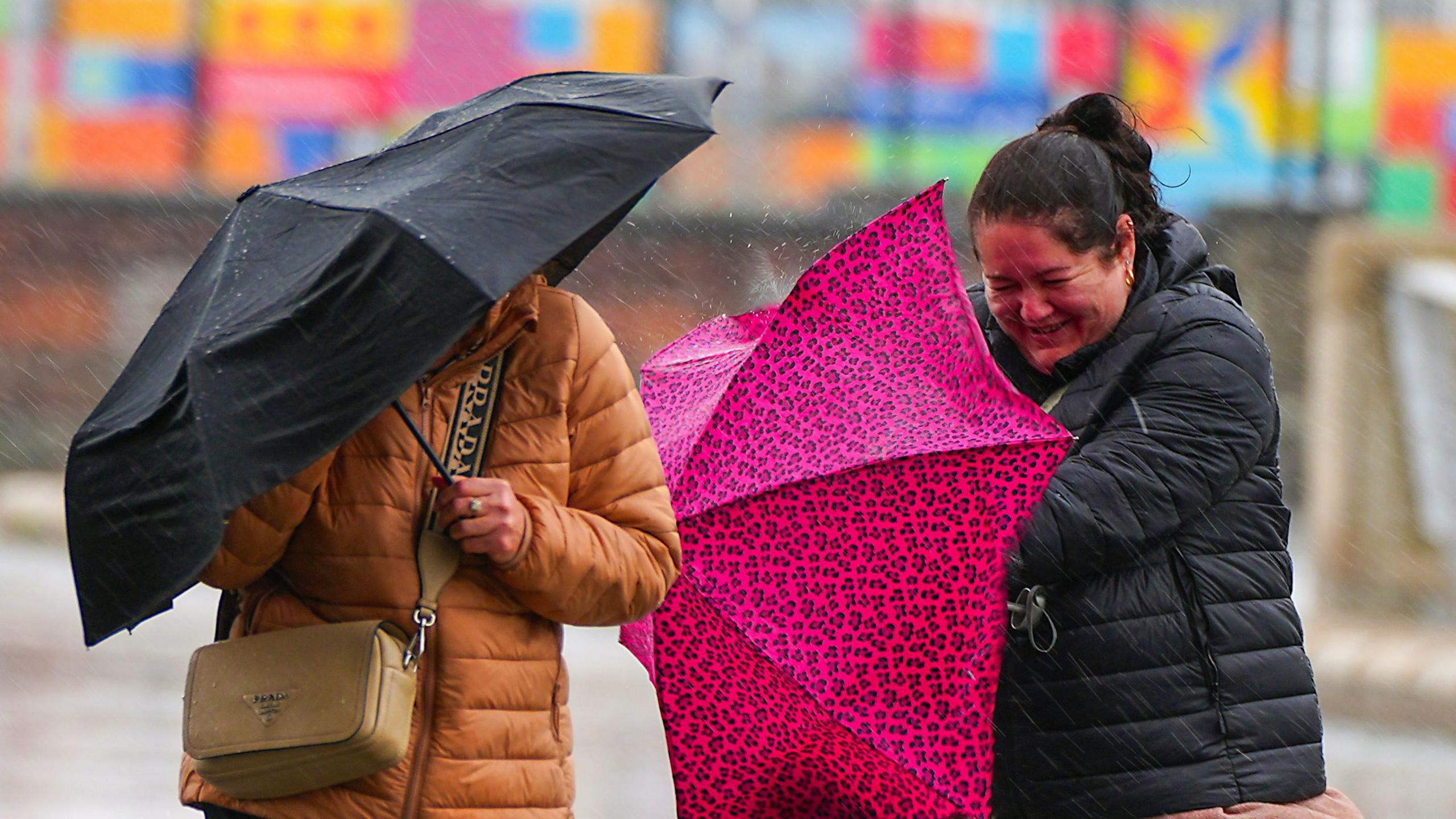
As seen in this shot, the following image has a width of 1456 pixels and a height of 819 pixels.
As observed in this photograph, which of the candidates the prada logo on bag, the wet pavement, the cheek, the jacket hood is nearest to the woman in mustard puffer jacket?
the prada logo on bag

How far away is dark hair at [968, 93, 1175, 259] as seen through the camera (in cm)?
295

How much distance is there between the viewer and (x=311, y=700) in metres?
2.57

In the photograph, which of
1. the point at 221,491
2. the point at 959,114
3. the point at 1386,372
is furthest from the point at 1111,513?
the point at 959,114

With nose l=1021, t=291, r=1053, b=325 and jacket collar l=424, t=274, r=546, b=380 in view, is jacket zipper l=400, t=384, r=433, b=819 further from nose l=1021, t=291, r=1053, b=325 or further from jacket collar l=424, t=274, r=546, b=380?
nose l=1021, t=291, r=1053, b=325

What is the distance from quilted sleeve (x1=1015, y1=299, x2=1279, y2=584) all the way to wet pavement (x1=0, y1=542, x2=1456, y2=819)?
4.35 meters

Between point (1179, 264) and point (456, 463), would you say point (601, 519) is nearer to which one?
point (456, 463)

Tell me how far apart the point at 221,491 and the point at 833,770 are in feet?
3.77

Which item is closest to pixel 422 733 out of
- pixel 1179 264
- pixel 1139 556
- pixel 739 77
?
pixel 1139 556

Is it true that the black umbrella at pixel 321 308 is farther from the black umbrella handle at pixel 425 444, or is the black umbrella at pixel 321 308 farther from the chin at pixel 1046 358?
the chin at pixel 1046 358

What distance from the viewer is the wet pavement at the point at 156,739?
6.98m

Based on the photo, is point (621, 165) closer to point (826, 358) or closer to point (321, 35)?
point (826, 358)

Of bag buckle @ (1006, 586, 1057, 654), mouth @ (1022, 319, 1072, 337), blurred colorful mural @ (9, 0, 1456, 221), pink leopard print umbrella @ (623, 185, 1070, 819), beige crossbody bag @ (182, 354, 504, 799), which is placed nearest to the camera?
beige crossbody bag @ (182, 354, 504, 799)

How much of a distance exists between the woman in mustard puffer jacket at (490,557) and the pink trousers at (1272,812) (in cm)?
90

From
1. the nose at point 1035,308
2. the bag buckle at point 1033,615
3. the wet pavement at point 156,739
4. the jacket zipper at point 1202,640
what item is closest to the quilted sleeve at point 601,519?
the bag buckle at point 1033,615
